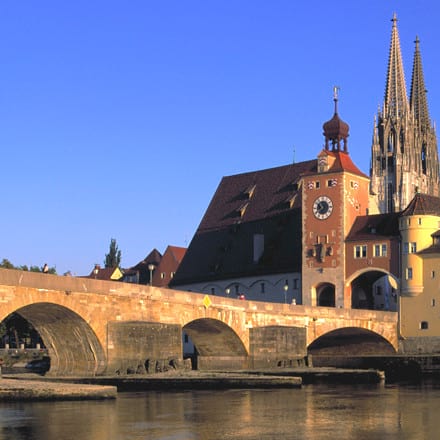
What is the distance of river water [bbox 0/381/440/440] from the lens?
28.5m

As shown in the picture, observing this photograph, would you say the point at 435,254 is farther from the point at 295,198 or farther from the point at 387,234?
the point at 295,198

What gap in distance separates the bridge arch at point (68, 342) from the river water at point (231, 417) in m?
7.55

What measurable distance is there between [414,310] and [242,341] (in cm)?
2242

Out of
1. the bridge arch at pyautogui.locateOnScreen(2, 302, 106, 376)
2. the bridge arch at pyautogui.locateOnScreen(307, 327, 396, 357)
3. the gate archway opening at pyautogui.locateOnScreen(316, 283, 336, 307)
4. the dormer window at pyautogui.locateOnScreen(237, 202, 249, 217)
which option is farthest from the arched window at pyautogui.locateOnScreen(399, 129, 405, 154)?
the bridge arch at pyautogui.locateOnScreen(2, 302, 106, 376)

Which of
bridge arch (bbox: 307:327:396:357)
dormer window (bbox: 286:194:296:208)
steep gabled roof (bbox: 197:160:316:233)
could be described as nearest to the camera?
bridge arch (bbox: 307:327:396:357)

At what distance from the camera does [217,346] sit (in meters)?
68.1

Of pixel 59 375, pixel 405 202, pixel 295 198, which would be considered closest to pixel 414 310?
pixel 295 198

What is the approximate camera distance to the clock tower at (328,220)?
8653 centimetres

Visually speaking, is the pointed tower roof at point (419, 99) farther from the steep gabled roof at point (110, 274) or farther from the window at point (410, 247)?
the window at point (410, 247)

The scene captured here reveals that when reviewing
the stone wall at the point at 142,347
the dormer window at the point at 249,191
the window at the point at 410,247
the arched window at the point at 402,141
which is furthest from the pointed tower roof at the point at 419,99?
the stone wall at the point at 142,347

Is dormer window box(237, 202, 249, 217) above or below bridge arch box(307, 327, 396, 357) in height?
above

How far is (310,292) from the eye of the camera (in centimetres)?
8806

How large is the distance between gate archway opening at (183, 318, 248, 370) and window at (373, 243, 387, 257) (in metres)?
22.0

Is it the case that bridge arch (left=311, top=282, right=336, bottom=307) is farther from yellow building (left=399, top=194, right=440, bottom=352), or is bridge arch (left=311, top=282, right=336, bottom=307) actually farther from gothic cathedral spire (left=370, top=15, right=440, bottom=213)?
gothic cathedral spire (left=370, top=15, right=440, bottom=213)
